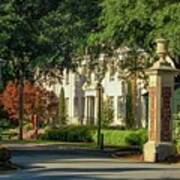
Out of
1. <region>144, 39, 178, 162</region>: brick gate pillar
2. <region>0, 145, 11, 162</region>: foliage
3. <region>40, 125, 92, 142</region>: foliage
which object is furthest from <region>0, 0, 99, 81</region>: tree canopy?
<region>0, 145, 11, 162</region>: foliage

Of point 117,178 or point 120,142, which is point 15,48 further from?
point 117,178

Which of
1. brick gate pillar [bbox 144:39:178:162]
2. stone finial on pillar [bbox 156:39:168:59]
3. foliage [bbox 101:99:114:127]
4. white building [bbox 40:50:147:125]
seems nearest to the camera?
brick gate pillar [bbox 144:39:178:162]

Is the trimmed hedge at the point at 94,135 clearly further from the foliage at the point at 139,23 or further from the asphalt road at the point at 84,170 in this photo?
the asphalt road at the point at 84,170

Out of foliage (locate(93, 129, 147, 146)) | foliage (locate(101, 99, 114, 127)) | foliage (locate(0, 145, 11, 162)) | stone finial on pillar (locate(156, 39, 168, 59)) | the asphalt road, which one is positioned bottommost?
the asphalt road

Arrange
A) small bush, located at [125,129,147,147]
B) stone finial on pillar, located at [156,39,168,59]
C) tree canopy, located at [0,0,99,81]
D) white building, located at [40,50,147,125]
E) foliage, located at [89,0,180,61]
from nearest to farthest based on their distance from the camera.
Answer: stone finial on pillar, located at [156,39,168,59], foliage, located at [89,0,180,61], tree canopy, located at [0,0,99,81], small bush, located at [125,129,147,147], white building, located at [40,50,147,125]

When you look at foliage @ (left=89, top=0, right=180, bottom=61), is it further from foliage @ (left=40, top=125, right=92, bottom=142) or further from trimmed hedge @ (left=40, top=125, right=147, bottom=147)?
foliage @ (left=40, top=125, right=92, bottom=142)

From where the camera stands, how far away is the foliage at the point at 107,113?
6392 cm

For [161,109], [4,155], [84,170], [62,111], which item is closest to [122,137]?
[161,109]

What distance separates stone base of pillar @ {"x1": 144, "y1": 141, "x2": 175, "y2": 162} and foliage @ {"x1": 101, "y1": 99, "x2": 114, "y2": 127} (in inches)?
1193

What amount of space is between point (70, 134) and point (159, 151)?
25.6 metres

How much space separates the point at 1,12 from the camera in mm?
42812

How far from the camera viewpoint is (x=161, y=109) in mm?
31781

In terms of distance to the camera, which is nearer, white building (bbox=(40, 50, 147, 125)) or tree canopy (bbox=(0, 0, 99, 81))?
tree canopy (bbox=(0, 0, 99, 81))

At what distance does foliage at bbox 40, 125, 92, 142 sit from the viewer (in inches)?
2175
